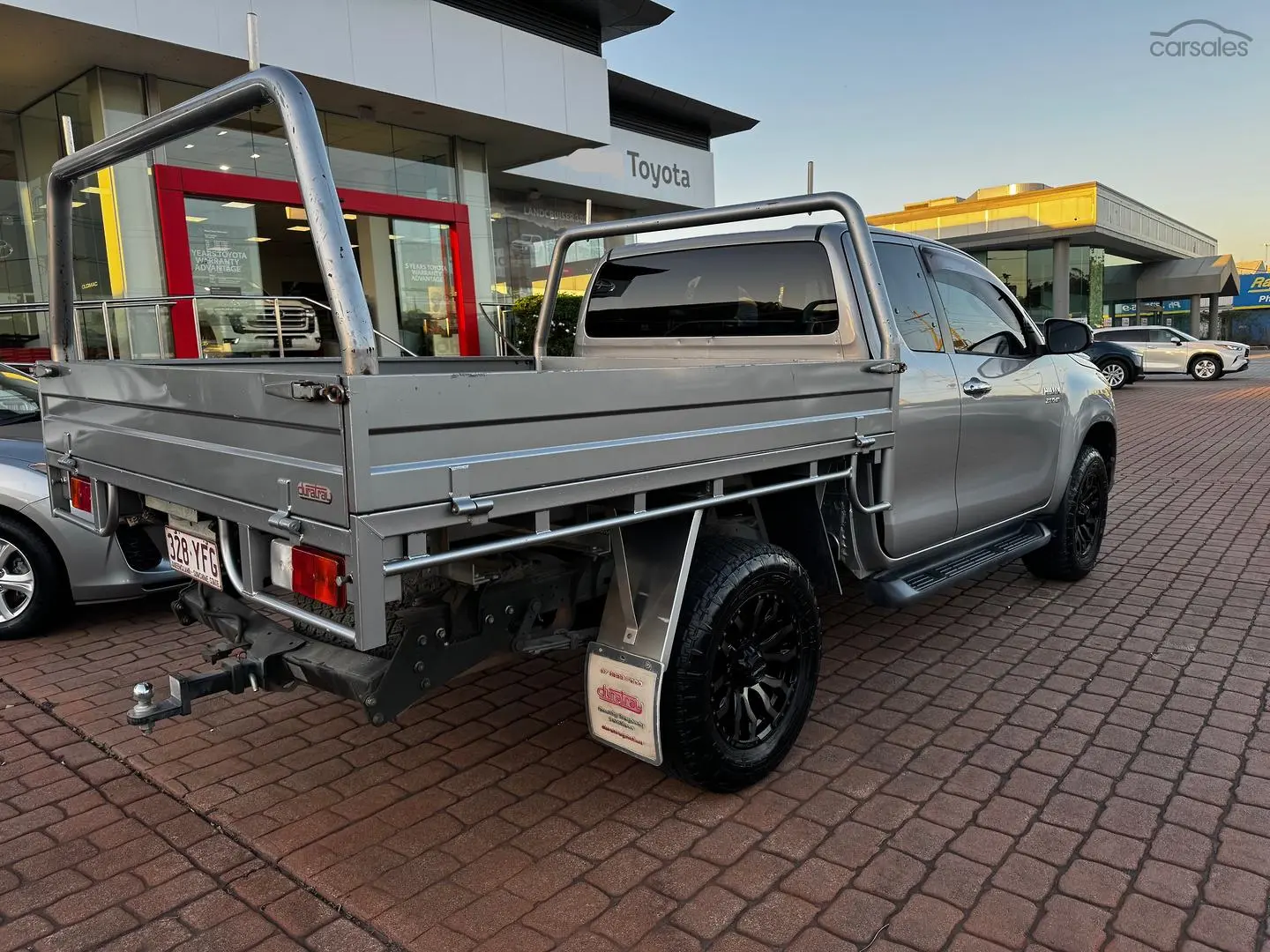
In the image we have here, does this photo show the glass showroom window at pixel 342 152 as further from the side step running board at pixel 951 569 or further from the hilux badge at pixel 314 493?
the hilux badge at pixel 314 493

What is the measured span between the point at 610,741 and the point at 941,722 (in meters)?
1.53

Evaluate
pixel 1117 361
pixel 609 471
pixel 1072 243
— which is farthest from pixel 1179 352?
pixel 609 471

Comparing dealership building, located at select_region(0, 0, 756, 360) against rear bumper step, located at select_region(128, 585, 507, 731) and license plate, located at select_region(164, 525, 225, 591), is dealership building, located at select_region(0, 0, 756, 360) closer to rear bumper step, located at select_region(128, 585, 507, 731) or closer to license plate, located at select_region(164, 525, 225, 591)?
license plate, located at select_region(164, 525, 225, 591)

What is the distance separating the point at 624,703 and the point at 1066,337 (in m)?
3.35

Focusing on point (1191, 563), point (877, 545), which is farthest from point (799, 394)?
point (1191, 563)

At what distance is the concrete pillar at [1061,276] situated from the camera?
30.6 meters

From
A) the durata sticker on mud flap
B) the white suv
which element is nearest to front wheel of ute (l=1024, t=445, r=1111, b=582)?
the durata sticker on mud flap

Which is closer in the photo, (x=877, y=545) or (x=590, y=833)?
(x=590, y=833)

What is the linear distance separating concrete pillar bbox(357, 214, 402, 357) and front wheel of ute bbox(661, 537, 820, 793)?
10117mm

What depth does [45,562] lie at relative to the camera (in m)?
4.48

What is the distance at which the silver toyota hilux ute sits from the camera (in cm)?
205

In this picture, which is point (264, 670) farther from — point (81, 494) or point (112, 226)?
point (112, 226)

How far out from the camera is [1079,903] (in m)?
2.46

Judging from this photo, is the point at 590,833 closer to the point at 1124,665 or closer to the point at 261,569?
the point at 261,569
